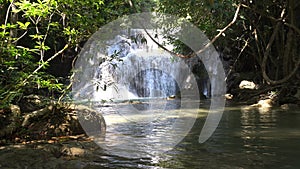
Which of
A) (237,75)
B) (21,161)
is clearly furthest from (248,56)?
(21,161)

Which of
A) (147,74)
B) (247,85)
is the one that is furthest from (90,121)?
(147,74)

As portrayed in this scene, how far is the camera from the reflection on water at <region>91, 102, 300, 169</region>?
149 inches

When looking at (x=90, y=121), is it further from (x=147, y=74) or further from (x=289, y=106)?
(x=147, y=74)

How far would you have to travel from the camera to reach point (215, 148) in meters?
4.62

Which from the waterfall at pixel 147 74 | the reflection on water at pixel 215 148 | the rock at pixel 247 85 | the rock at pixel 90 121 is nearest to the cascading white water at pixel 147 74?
the waterfall at pixel 147 74

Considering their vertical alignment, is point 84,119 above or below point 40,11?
below

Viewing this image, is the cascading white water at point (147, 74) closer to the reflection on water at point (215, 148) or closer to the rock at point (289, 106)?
the rock at point (289, 106)

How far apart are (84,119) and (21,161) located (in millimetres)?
2540

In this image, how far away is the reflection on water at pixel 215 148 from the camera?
3.79m

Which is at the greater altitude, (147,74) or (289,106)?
(147,74)

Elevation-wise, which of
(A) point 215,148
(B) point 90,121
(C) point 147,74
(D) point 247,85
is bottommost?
(A) point 215,148

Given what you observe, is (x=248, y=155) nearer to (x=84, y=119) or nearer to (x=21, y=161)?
(x=21, y=161)

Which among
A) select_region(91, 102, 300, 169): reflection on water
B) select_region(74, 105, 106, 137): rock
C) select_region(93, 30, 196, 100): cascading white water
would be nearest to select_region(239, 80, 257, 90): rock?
select_region(93, 30, 196, 100): cascading white water

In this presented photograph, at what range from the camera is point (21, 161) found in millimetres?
3715
